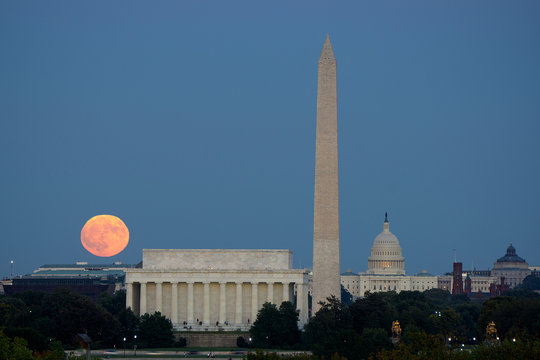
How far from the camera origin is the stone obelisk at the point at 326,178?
111 meters

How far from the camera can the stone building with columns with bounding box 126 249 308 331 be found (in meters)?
135

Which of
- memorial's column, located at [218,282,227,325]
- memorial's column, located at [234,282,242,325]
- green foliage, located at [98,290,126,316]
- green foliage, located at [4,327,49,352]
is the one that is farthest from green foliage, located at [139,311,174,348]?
green foliage, located at [4,327,49,352]

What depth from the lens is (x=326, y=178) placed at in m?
112

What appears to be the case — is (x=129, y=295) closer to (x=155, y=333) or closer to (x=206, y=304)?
(x=206, y=304)

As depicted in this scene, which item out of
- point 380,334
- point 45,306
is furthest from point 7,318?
point 380,334

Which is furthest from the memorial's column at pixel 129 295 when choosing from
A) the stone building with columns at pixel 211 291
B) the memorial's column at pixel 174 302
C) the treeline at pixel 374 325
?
the treeline at pixel 374 325

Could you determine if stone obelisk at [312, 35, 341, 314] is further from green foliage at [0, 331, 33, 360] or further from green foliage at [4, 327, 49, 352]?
green foliage at [0, 331, 33, 360]

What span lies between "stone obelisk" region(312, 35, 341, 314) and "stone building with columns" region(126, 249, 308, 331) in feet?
75.2

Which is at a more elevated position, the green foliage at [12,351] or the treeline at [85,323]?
the treeline at [85,323]

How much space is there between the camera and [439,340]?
243ft

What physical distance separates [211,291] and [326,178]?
29768 millimetres

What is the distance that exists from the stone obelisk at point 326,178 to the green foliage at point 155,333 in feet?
50.9

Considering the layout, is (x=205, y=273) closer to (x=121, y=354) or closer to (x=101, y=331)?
(x=101, y=331)

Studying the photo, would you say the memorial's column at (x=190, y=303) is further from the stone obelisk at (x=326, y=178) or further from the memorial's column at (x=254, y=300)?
the stone obelisk at (x=326, y=178)
